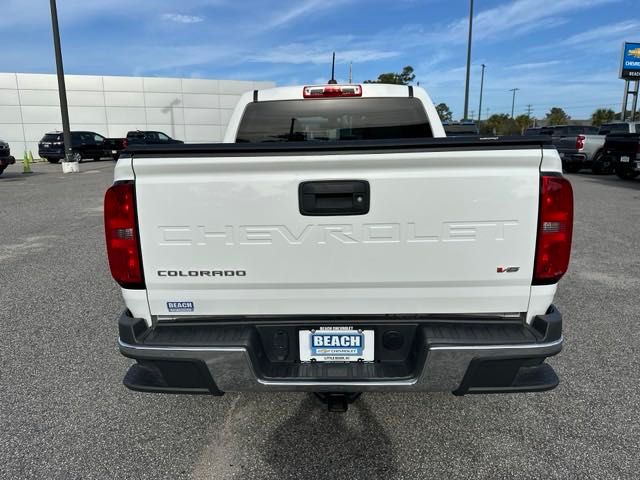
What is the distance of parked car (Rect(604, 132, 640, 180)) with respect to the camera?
14.6 meters

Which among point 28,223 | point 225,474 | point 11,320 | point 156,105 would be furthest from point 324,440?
point 156,105

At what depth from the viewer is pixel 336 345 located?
88.0 inches

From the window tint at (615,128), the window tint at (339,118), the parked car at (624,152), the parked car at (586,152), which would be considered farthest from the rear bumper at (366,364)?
the window tint at (615,128)

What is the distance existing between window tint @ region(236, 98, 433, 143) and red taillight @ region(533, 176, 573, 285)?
5.45ft

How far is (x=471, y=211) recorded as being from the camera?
205cm

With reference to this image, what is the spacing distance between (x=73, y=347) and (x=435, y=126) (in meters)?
3.48

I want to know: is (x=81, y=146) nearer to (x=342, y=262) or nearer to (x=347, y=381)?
(x=342, y=262)

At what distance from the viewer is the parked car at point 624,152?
1456 centimetres

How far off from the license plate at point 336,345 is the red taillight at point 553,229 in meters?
0.87

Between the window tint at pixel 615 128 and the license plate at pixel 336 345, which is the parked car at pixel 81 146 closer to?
the window tint at pixel 615 128

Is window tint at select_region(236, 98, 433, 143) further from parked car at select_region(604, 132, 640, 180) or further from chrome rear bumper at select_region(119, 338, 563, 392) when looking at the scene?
parked car at select_region(604, 132, 640, 180)

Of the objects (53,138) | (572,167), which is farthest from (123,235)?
(53,138)

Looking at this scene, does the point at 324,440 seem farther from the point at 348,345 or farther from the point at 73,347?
the point at 73,347

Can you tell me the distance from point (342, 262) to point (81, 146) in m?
28.7
